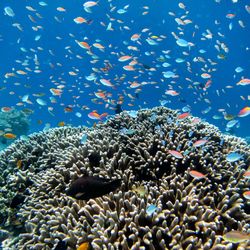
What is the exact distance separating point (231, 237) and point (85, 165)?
2.85 metres

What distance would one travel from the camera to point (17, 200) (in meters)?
5.63

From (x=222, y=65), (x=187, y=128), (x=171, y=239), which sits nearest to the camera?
(x=171, y=239)

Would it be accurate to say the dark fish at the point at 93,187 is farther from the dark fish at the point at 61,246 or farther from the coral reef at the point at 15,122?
the coral reef at the point at 15,122

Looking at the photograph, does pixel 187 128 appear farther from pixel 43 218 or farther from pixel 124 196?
pixel 43 218

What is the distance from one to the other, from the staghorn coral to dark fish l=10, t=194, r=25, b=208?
103 mm

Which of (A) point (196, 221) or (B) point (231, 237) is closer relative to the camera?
(B) point (231, 237)

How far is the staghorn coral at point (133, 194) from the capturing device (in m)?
3.71

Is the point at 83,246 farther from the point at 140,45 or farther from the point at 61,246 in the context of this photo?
the point at 140,45

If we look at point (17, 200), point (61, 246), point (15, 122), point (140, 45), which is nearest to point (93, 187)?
point (61, 246)

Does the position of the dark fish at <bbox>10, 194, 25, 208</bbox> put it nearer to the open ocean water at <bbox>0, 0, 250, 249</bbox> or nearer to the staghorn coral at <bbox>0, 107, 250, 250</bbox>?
the staghorn coral at <bbox>0, 107, 250, 250</bbox>

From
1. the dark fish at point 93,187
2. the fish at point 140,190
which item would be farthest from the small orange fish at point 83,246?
the fish at point 140,190

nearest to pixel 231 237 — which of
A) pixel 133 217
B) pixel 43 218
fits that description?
pixel 133 217

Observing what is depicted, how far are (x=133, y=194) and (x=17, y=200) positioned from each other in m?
2.71

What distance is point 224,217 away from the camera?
418 centimetres
